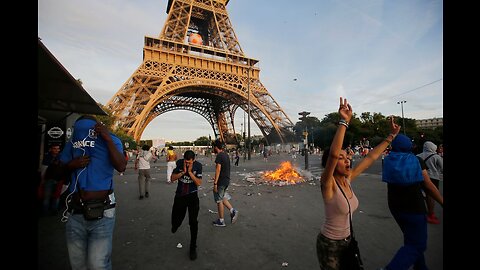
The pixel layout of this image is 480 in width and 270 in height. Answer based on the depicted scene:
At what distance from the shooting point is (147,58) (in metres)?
26.4

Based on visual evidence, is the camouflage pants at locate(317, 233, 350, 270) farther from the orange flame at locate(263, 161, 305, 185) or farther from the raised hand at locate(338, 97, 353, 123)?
the orange flame at locate(263, 161, 305, 185)

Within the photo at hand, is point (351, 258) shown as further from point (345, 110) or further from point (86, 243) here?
point (86, 243)

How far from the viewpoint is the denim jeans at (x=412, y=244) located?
2.40 m

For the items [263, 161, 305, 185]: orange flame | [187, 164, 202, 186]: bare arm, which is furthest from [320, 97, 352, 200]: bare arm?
[263, 161, 305, 185]: orange flame

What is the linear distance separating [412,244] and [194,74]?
29632 millimetres

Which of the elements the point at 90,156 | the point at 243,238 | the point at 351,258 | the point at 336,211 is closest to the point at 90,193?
the point at 90,156

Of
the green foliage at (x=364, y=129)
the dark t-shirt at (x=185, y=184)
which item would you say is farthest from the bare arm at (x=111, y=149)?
the green foliage at (x=364, y=129)

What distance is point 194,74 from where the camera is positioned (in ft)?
97.9

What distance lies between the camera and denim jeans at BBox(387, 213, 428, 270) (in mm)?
2400

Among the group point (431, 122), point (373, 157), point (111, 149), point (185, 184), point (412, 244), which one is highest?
point (431, 122)

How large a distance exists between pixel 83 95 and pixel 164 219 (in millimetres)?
4045

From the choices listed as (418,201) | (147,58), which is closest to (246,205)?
(418,201)
